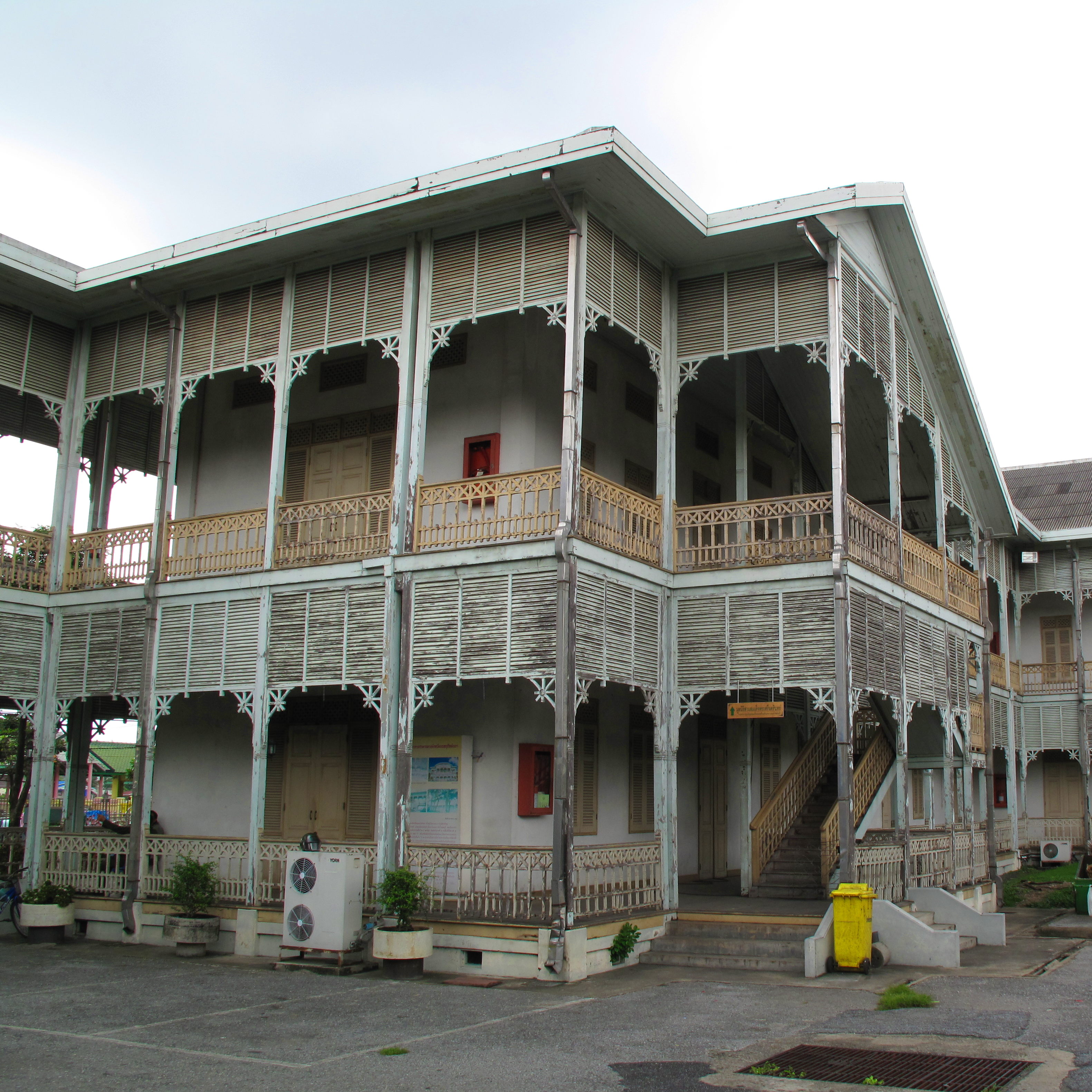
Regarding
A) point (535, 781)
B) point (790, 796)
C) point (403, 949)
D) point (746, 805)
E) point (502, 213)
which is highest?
point (502, 213)

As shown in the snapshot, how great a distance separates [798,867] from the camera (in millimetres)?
16891

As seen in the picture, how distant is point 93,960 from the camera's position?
14461 millimetres

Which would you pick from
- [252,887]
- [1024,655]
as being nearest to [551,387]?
[252,887]

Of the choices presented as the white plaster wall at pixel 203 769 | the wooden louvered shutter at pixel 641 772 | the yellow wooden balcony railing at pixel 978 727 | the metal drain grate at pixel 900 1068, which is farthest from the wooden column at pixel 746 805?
the metal drain grate at pixel 900 1068

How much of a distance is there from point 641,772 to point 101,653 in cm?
798

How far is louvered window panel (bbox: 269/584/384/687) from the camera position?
14805 millimetres

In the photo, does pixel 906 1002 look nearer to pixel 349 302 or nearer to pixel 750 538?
pixel 750 538

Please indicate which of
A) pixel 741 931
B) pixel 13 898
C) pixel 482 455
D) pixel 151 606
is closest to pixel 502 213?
pixel 482 455

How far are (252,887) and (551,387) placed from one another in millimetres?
7622

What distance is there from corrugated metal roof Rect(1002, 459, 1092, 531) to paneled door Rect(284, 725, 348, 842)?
18.6 meters

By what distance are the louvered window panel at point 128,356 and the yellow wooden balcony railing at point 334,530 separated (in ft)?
10.3

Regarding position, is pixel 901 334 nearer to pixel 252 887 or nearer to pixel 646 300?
pixel 646 300

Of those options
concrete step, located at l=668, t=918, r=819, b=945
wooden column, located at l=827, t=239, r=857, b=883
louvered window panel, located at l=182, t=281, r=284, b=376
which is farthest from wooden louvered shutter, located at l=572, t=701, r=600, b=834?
louvered window panel, located at l=182, t=281, r=284, b=376

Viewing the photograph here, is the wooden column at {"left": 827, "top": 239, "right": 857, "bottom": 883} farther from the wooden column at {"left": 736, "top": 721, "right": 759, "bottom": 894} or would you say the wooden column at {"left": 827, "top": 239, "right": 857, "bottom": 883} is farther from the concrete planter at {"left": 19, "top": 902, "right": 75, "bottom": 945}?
the concrete planter at {"left": 19, "top": 902, "right": 75, "bottom": 945}
